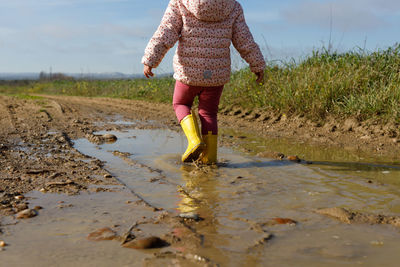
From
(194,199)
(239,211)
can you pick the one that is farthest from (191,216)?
(194,199)

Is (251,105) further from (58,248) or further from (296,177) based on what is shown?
(58,248)

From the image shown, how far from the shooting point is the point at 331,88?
5.77 metres

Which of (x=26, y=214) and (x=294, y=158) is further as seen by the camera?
(x=294, y=158)

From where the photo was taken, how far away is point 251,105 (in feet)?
23.6

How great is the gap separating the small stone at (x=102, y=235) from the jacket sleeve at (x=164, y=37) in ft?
6.43

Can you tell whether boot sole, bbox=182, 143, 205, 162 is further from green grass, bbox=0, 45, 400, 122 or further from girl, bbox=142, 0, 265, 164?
green grass, bbox=0, 45, 400, 122

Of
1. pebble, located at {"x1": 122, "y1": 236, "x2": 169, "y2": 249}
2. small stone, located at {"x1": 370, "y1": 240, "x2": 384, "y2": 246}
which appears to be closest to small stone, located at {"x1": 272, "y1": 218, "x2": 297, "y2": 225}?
small stone, located at {"x1": 370, "y1": 240, "x2": 384, "y2": 246}

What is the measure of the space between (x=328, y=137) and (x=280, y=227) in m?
3.28

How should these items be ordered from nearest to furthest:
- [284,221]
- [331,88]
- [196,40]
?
[284,221] < [196,40] < [331,88]

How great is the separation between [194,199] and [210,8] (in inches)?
68.8

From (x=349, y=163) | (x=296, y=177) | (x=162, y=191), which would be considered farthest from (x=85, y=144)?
(x=349, y=163)

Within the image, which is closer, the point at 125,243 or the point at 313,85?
the point at 125,243

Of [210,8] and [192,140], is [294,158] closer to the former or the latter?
[192,140]

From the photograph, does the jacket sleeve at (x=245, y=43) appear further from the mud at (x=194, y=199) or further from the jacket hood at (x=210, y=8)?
the mud at (x=194, y=199)
